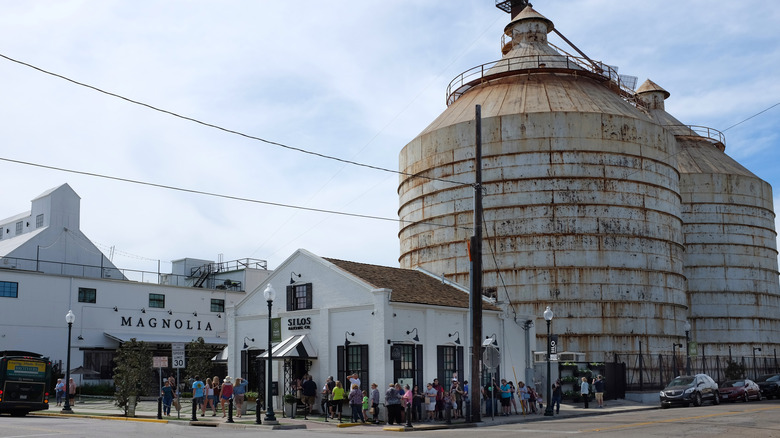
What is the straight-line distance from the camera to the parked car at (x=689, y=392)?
115 feet

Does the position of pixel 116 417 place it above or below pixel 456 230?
below

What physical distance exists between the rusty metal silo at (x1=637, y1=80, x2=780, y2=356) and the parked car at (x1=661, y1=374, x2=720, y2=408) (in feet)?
67.0

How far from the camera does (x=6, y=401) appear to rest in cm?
3128

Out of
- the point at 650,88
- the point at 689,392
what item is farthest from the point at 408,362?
the point at 650,88

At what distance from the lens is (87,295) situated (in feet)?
164

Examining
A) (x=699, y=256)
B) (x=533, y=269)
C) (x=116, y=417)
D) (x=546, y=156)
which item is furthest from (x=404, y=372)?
(x=699, y=256)

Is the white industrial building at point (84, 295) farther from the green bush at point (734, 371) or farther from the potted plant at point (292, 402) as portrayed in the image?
the green bush at point (734, 371)

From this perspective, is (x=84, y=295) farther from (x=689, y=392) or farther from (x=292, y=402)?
(x=689, y=392)

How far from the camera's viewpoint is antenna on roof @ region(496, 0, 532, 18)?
66.2 metres

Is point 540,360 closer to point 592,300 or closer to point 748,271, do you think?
point 592,300

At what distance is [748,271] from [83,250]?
2042 inches

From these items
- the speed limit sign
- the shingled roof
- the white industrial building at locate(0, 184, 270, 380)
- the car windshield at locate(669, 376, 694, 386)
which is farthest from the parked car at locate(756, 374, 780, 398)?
the white industrial building at locate(0, 184, 270, 380)

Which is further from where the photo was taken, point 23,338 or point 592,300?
point 23,338

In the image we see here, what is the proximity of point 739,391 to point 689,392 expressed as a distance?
5.40 meters
